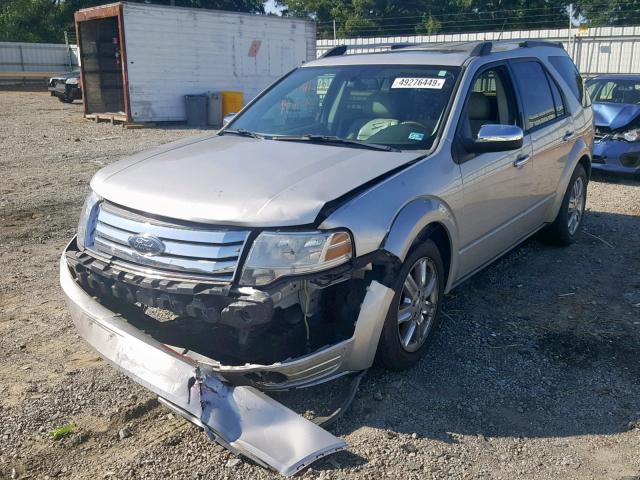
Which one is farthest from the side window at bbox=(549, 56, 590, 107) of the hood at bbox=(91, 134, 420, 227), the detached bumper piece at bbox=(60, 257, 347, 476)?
the detached bumper piece at bbox=(60, 257, 347, 476)

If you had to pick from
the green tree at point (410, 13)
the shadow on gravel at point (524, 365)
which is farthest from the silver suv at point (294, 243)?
the green tree at point (410, 13)

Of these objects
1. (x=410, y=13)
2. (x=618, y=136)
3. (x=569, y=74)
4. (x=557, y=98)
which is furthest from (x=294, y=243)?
(x=410, y=13)

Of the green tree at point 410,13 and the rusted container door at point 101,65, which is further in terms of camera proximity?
the green tree at point 410,13

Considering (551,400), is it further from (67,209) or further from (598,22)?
(598,22)

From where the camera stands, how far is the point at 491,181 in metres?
4.52

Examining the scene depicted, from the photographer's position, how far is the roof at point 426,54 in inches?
183

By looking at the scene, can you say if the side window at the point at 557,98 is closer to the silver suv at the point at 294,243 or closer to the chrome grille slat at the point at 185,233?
the silver suv at the point at 294,243

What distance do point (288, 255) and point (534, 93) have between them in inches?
129

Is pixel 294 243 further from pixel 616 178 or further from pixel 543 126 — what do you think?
pixel 616 178

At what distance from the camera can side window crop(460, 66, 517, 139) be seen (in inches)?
175

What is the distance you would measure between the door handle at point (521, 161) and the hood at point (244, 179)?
124 centimetres

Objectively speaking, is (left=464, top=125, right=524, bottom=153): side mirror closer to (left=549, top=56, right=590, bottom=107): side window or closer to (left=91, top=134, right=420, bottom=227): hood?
(left=91, top=134, right=420, bottom=227): hood

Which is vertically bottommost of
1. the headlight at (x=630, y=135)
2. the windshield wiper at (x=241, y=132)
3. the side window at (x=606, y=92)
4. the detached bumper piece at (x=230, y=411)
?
the detached bumper piece at (x=230, y=411)

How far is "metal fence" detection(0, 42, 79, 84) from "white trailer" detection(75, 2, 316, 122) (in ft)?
56.4
